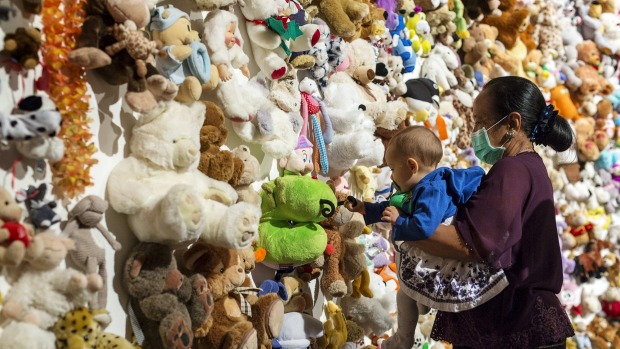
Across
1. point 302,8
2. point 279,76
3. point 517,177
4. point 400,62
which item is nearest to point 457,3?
point 400,62

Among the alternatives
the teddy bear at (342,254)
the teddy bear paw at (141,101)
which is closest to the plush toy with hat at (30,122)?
the teddy bear paw at (141,101)

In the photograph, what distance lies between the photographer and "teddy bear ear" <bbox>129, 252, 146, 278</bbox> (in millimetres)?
1506

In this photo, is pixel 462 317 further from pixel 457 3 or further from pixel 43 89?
pixel 457 3

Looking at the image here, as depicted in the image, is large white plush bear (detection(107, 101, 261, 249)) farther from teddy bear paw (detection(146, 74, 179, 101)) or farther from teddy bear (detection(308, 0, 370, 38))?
teddy bear (detection(308, 0, 370, 38))

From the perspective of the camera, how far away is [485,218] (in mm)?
1594

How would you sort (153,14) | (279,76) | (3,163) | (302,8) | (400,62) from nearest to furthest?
(3,163)
(153,14)
(279,76)
(302,8)
(400,62)

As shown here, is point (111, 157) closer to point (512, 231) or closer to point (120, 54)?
point (120, 54)

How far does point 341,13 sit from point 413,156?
0.62 m

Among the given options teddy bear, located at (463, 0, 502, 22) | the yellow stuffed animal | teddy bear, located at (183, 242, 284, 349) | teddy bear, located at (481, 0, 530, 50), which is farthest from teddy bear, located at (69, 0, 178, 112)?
teddy bear, located at (481, 0, 530, 50)

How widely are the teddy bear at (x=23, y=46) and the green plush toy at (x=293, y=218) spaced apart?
0.74m

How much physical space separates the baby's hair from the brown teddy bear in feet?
1.34

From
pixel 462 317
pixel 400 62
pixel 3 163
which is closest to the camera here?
pixel 3 163

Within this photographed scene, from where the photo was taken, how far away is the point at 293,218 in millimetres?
1896

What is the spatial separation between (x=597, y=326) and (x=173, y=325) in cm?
250
